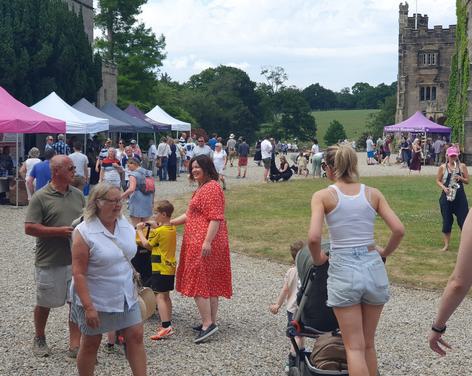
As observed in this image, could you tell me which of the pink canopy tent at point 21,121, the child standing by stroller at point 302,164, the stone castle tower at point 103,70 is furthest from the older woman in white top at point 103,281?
the stone castle tower at point 103,70

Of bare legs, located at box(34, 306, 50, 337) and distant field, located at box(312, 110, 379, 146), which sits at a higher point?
distant field, located at box(312, 110, 379, 146)

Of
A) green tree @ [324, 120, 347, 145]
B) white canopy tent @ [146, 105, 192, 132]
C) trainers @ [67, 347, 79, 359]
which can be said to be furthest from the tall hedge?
green tree @ [324, 120, 347, 145]

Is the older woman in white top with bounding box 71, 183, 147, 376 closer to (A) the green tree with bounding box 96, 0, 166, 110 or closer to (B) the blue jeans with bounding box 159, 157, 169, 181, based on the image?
(B) the blue jeans with bounding box 159, 157, 169, 181

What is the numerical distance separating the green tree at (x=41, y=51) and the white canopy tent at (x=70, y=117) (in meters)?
7.90

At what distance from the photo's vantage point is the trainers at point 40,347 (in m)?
6.16

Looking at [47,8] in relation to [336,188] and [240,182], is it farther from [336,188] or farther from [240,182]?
[336,188]

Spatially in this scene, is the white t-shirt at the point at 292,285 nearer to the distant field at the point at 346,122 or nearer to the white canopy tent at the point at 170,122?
the white canopy tent at the point at 170,122

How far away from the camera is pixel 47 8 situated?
3195 cm

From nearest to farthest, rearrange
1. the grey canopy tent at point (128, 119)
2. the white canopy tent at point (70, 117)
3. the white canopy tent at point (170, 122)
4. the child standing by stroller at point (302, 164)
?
1. the white canopy tent at point (70, 117)
2. the grey canopy tent at point (128, 119)
3. the child standing by stroller at point (302, 164)
4. the white canopy tent at point (170, 122)

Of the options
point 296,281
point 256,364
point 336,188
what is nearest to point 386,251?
point 336,188

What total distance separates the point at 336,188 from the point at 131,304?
159 centimetres

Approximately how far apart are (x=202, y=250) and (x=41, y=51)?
87.2 feet

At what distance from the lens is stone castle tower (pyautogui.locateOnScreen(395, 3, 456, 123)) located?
66500mm

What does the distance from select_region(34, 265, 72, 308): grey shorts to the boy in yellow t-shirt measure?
3.37 ft
